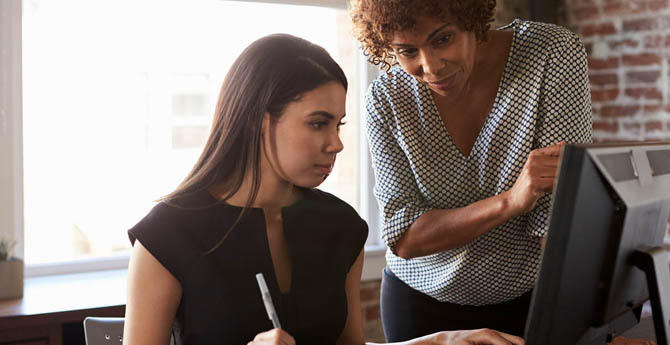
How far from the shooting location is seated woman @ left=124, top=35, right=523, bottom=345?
1.36 meters

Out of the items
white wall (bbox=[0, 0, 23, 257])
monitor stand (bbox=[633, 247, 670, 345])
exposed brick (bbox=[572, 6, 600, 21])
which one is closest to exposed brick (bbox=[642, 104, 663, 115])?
exposed brick (bbox=[572, 6, 600, 21])

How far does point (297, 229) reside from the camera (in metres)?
1.57

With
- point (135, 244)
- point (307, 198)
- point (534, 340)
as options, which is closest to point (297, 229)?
point (307, 198)

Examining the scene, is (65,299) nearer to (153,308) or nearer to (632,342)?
(153,308)

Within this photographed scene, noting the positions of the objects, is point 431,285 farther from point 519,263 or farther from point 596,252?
point 596,252

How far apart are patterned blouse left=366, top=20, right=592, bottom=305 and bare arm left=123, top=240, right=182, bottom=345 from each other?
0.56 meters

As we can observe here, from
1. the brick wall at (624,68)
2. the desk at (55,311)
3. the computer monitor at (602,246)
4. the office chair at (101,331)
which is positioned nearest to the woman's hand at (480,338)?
the computer monitor at (602,246)

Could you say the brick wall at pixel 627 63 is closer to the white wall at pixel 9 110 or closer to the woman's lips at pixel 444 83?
the woman's lips at pixel 444 83

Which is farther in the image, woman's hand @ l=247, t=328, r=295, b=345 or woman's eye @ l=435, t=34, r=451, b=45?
woman's eye @ l=435, t=34, r=451, b=45

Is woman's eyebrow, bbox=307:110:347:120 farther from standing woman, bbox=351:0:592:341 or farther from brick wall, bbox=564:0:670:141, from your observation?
brick wall, bbox=564:0:670:141

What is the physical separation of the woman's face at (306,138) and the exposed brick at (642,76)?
1927 mm

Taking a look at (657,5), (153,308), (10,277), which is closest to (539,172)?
(153,308)

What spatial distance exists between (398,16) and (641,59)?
1829mm

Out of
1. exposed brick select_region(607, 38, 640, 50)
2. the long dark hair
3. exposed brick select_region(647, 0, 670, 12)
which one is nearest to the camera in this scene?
the long dark hair
